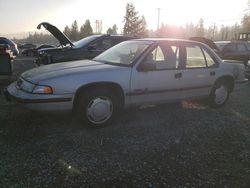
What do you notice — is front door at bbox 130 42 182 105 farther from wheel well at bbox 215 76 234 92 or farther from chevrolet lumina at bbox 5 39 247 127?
wheel well at bbox 215 76 234 92

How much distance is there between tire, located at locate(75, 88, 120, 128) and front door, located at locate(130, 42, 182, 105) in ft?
1.37

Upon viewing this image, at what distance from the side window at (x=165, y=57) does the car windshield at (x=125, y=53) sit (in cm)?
21

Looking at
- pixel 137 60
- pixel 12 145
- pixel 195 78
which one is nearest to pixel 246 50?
pixel 195 78

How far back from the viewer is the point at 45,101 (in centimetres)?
416

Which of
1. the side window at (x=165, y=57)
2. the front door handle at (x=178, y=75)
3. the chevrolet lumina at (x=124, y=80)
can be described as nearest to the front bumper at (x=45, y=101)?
the chevrolet lumina at (x=124, y=80)

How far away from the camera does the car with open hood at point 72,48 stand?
8.75 m

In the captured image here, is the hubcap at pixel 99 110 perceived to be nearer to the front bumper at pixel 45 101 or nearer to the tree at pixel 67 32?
the front bumper at pixel 45 101

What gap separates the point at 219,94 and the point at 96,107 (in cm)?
320

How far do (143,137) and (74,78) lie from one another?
1.45 m

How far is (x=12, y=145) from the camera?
3896 mm

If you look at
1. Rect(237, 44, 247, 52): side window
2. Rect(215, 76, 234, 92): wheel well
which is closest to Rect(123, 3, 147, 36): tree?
Rect(237, 44, 247, 52): side window

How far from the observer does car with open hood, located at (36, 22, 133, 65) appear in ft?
28.7

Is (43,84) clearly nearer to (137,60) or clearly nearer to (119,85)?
(119,85)

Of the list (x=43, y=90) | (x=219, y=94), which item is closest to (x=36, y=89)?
(x=43, y=90)
